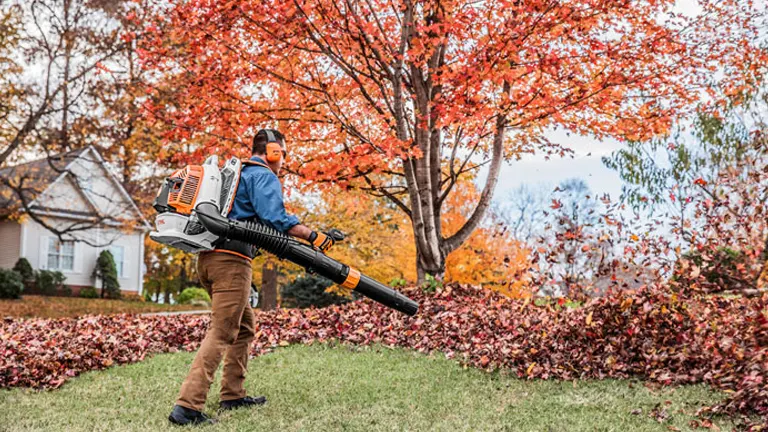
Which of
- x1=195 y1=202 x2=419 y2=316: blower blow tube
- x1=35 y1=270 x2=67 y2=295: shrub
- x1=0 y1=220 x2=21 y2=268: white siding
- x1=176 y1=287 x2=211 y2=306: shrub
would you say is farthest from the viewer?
x1=176 y1=287 x2=211 y2=306: shrub

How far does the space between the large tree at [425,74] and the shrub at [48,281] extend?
15672mm

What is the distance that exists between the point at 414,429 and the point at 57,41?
16233mm

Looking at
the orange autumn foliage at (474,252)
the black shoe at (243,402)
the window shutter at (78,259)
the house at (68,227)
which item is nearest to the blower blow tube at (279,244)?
the black shoe at (243,402)

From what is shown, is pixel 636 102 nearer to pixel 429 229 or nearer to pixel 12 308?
pixel 429 229

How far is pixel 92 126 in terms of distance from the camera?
685 inches

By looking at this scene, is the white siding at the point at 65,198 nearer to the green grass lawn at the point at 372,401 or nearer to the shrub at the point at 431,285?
the shrub at the point at 431,285

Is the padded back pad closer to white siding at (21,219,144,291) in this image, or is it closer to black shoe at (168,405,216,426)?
black shoe at (168,405,216,426)

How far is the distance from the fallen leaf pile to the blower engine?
8.57 ft

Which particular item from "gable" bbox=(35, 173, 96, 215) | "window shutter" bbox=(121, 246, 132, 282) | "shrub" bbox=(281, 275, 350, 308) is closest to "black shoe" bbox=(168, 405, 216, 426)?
"shrub" bbox=(281, 275, 350, 308)

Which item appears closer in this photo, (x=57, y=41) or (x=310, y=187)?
(x=310, y=187)

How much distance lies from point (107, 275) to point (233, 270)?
23490 mm

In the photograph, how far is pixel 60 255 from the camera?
84.5ft

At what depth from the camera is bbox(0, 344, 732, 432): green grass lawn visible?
5.04 meters

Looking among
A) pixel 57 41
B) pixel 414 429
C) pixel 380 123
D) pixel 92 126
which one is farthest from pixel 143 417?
pixel 57 41
